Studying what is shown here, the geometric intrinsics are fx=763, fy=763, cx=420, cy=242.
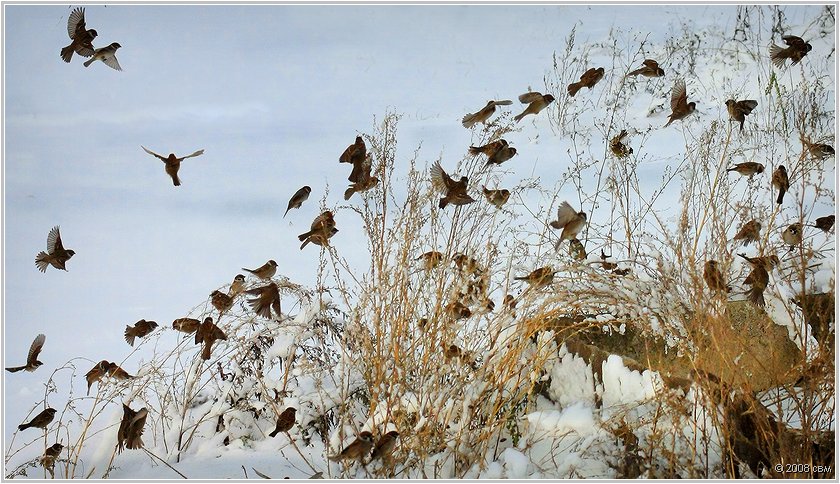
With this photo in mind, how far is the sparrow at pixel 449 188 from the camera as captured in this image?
2549 millimetres

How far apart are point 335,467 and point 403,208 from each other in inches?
36.0

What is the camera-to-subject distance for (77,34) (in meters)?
2.68

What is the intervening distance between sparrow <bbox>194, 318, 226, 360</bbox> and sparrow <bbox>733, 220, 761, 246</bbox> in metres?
1.78

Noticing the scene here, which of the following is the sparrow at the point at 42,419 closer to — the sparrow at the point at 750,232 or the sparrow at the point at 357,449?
the sparrow at the point at 357,449

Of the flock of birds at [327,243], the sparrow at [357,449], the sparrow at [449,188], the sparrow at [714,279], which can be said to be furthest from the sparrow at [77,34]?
the sparrow at [714,279]

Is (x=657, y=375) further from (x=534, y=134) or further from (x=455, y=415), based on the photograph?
(x=534, y=134)

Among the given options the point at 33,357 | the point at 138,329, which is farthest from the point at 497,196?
the point at 33,357

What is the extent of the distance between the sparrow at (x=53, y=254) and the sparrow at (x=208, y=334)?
52cm

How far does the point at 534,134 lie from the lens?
5230 millimetres

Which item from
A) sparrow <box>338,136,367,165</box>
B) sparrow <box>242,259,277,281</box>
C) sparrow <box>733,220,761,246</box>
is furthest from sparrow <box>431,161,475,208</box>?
sparrow <box>733,220,761,246</box>

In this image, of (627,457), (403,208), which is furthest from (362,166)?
(627,457)

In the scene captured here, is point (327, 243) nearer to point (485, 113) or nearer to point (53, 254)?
point (485, 113)

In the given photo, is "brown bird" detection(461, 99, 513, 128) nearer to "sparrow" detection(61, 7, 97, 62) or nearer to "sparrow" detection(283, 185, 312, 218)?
"sparrow" detection(283, 185, 312, 218)

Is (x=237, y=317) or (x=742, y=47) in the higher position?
(x=742, y=47)
